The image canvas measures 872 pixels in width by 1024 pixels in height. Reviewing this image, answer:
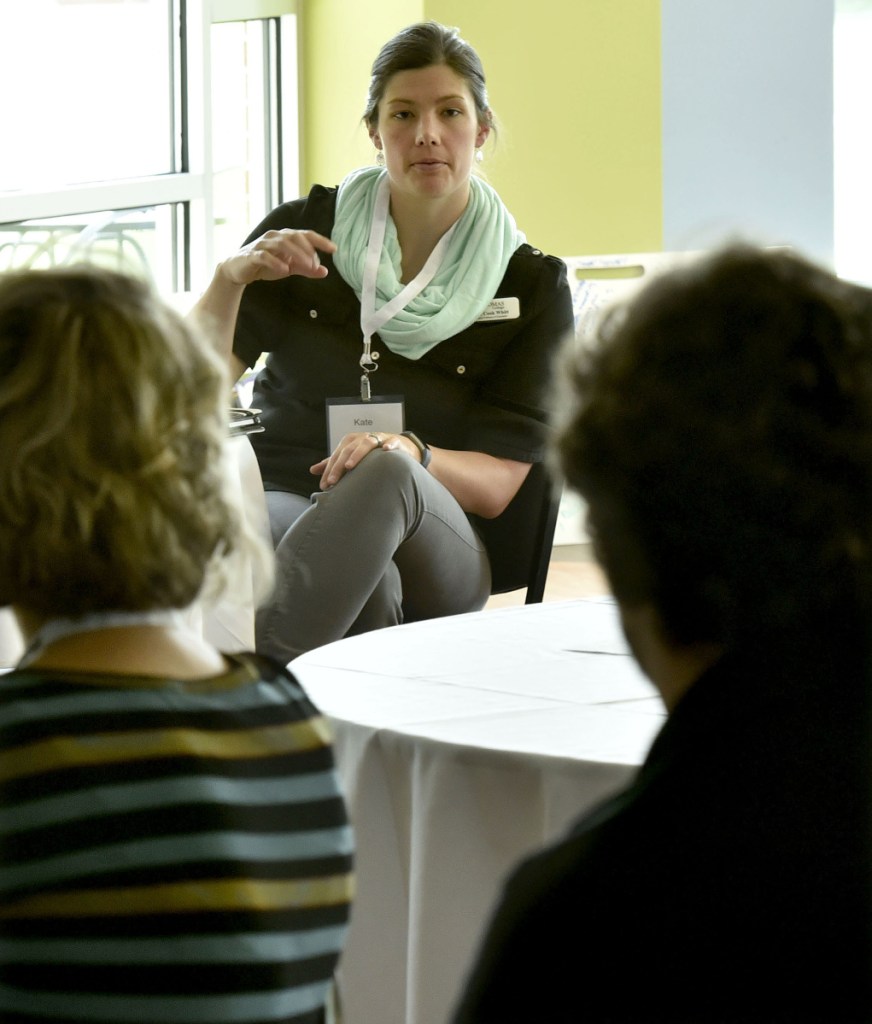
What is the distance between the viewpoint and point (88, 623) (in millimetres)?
940

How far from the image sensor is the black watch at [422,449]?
2908 mm

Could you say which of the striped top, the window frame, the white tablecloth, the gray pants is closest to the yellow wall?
the window frame

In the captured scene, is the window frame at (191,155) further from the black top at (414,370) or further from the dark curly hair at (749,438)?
the dark curly hair at (749,438)

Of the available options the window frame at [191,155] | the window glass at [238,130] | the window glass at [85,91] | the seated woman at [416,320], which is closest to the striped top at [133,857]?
the seated woman at [416,320]

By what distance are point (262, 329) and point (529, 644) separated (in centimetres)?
153

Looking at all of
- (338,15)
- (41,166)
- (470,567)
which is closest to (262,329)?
(470,567)

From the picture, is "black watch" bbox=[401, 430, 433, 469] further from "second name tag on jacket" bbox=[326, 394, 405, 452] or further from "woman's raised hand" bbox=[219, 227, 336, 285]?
"woman's raised hand" bbox=[219, 227, 336, 285]

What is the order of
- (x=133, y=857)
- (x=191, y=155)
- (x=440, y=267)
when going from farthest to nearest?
(x=191, y=155) → (x=440, y=267) → (x=133, y=857)

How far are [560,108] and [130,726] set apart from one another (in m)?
5.40

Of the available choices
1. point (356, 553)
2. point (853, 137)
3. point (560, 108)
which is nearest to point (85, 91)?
point (560, 108)

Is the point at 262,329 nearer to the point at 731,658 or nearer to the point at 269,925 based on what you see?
the point at 269,925

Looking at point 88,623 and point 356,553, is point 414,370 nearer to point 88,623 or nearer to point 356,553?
point 356,553

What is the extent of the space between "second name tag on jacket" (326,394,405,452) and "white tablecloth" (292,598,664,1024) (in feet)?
4.28

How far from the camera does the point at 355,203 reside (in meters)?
3.32
